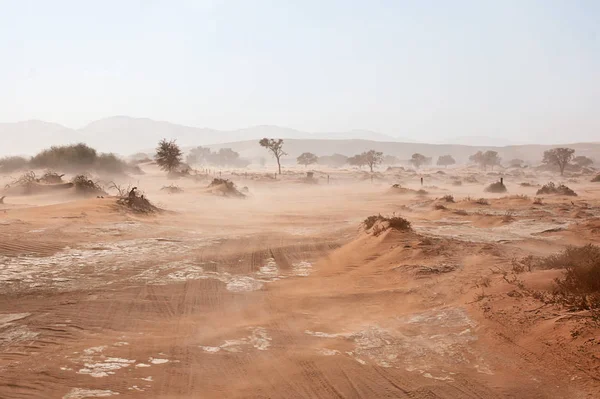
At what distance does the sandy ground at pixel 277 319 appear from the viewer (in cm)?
485

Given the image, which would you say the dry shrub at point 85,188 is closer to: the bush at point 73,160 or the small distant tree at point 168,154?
the small distant tree at point 168,154

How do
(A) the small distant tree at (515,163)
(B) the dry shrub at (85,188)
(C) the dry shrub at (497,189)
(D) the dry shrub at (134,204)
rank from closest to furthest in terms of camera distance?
(D) the dry shrub at (134,204) → (B) the dry shrub at (85,188) → (C) the dry shrub at (497,189) → (A) the small distant tree at (515,163)

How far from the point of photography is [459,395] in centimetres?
461

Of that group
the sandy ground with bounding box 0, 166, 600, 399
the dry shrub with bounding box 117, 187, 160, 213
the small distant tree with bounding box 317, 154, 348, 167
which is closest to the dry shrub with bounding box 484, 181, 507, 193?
the sandy ground with bounding box 0, 166, 600, 399

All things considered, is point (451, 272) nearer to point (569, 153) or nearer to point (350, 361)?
point (350, 361)

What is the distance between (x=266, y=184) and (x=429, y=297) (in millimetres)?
41254

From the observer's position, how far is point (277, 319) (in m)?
7.12

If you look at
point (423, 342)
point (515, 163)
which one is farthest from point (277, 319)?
point (515, 163)

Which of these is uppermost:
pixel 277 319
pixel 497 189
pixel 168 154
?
pixel 168 154

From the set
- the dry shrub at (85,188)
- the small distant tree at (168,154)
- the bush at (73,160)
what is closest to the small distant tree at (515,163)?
the small distant tree at (168,154)

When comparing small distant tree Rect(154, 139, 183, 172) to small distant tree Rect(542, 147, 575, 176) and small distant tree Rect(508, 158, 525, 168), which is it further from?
small distant tree Rect(508, 158, 525, 168)

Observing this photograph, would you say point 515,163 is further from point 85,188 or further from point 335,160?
point 85,188

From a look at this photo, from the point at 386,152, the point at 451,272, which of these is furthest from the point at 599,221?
the point at 386,152

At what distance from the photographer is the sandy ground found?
191 inches
